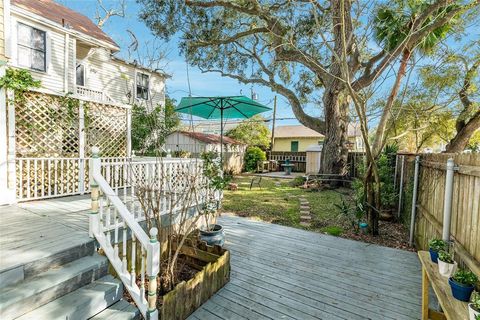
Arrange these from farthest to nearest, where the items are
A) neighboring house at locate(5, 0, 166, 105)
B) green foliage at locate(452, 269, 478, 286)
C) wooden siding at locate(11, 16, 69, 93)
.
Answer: wooden siding at locate(11, 16, 69, 93) < neighboring house at locate(5, 0, 166, 105) < green foliage at locate(452, 269, 478, 286)

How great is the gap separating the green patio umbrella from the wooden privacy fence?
3.36 meters

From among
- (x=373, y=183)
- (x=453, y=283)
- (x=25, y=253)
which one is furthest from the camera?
(x=373, y=183)

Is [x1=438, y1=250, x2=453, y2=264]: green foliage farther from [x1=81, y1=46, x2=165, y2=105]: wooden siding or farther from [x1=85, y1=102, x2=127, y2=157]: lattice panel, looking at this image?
[x1=81, y1=46, x2=165, y2=105]: wooden siding

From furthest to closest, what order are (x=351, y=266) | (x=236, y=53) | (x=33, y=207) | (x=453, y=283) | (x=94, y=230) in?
(x=236, y=53), (x=33, y=207), (x=351, y=266), (x=94, y=230), (x=453, y=283)

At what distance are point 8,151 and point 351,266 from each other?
6004 millimetres

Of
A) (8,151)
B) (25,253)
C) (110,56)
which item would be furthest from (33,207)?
(110,56)

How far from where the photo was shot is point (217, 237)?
11.8 ft

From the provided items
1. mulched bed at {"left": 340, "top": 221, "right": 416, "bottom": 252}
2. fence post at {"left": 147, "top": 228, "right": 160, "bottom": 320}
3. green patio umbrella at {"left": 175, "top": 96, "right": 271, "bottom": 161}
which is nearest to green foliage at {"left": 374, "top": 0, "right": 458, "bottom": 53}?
green patio umbrella at {"left": 175, "top": 96, "right": 271, "bottom": 161}

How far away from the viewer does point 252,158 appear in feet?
53.5

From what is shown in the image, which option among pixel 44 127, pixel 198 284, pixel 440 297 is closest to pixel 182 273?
pixel 198 284

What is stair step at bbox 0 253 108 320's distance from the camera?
1.87 metres

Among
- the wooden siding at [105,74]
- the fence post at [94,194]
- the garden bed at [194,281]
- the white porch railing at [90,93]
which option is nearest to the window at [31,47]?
the white porch railing at [90,93]

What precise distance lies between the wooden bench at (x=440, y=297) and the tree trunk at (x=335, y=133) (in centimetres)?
783

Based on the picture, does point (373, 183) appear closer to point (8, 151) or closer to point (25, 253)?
point (25, 253)
